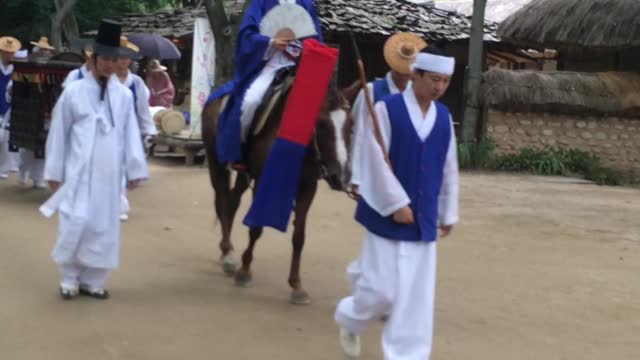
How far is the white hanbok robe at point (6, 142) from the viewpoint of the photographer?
11.0m

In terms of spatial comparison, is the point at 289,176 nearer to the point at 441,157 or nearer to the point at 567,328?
the point at 441,157

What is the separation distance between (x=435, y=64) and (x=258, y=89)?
2.24m

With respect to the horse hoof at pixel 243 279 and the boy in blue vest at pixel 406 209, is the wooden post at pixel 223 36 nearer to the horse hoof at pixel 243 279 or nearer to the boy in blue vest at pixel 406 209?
the horse hoof at pixel 243 279

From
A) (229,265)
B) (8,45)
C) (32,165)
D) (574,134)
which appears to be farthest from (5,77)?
(574,134)

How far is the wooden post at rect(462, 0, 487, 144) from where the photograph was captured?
635 inches

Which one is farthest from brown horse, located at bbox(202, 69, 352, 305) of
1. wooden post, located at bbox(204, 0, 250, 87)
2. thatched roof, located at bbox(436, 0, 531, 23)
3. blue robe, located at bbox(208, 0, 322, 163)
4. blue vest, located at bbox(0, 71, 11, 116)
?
thatched roof, located at bbox(436, 0, 531, 23)

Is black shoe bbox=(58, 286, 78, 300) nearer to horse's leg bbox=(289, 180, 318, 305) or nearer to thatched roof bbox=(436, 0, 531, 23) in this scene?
horse's leg bbox=(289, 180, 318, 305)

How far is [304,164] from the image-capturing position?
6.24 meters

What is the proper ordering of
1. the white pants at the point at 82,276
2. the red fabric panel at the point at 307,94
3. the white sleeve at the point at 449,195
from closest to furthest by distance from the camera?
the white sleeve at the point at 449,195
the red fabric panel at the point at 307,94
the white pants at the point at 82,276

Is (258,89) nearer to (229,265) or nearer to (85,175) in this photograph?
(85,175)

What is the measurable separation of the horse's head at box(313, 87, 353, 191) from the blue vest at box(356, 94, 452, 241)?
1.23 metres

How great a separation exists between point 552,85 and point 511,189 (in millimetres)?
3523

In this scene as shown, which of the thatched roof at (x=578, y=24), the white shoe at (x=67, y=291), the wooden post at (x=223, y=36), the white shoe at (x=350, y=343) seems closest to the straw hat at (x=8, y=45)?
the wooden post at (x=223, y=36)

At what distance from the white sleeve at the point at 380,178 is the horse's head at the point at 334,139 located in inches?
48.2
